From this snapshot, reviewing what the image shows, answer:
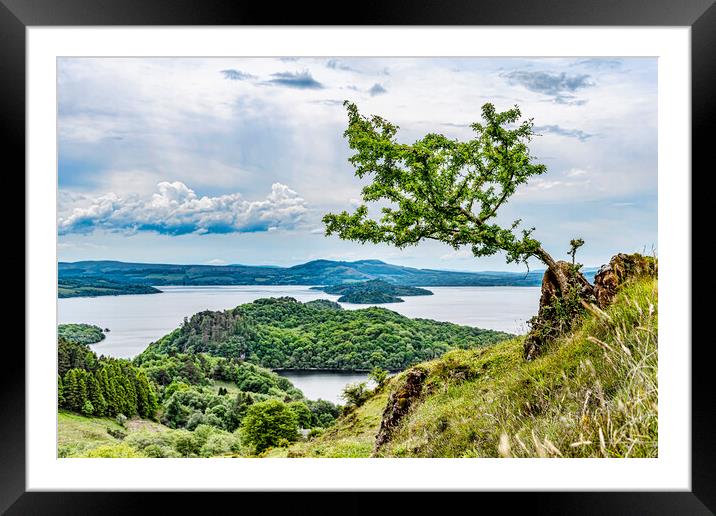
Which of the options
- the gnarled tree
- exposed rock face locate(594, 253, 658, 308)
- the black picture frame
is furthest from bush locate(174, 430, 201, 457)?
exposed rock face locate(594, 253, 658, 308)

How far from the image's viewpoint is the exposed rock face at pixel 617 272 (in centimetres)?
358

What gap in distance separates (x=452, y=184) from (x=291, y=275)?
5.05 feet

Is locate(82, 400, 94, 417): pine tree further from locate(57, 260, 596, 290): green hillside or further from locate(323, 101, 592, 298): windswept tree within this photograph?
locate(323, 101, 592, 298): windswept tree

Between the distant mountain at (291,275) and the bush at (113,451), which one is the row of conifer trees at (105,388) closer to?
the bush at (113,451)

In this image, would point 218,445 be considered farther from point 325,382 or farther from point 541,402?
point 541,402

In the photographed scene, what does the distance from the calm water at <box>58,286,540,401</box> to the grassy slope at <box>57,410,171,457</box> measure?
0.53 meters

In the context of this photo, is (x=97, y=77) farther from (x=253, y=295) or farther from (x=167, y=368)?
(x=167, y=368)

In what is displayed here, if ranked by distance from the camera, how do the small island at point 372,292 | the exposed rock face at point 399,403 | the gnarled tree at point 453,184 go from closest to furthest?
the gnarled tree at point 453,184 < the exposed rock face at point 399,403 < the small island at point 372,292

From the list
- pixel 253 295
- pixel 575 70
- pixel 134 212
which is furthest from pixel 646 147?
pixel 134 212

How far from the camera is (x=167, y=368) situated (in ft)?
14.8

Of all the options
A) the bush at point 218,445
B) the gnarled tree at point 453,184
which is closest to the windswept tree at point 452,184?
the gnarled tree at point 453,184

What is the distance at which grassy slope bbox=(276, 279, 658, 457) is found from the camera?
2346mm
